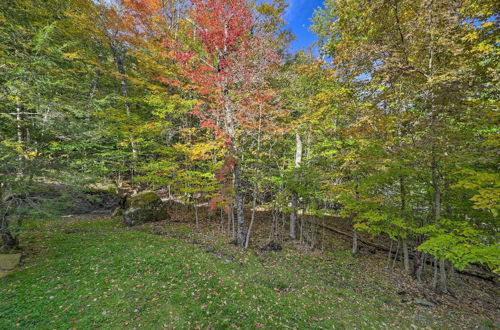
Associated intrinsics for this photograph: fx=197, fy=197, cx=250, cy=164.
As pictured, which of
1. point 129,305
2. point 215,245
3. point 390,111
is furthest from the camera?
point 215,245

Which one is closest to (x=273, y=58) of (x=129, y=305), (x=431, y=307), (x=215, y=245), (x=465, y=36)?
(x=465, y=36)

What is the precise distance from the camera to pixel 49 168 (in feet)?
24.7

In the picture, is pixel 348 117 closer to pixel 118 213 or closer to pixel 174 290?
pixel 174 290

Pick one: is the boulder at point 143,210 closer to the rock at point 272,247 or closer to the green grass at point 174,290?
the green grass at point 174,290

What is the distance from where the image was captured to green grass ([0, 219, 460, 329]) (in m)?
5.38

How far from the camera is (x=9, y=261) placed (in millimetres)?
6996

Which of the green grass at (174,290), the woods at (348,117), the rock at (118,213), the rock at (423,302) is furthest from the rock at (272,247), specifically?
the rock at (118,213)

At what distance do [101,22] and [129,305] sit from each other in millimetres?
23043

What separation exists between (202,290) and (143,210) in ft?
29.3

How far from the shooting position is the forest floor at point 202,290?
215 inches

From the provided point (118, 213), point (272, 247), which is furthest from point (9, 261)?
point (272, 247)

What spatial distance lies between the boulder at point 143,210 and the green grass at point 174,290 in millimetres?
2597

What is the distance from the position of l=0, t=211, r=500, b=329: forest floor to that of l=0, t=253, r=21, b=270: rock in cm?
27

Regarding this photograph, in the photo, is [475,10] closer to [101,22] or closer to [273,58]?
[273,58]
